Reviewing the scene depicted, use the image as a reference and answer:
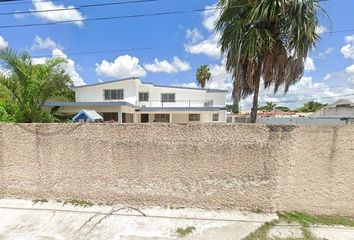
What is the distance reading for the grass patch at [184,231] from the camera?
320cm

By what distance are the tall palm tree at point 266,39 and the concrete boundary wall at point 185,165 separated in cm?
380

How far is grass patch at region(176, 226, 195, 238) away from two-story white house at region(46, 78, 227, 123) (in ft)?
64.5

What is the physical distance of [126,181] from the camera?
3.96 meters

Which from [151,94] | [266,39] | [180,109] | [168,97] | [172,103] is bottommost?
[180,109]

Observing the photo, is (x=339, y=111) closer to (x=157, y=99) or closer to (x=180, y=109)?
(x=180, y=109)

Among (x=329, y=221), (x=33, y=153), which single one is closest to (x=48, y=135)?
(x=33, y=153)

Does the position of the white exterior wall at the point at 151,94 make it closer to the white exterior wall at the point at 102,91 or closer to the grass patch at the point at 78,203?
the white exterior wall at the point at 102,91

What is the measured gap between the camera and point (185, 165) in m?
3.82

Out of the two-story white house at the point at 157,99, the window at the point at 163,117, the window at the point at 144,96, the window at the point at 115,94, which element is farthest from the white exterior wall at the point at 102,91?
the window at the point at 163,117

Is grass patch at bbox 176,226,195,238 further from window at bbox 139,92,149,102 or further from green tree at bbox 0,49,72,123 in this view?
window at bbox 139,92,149,102

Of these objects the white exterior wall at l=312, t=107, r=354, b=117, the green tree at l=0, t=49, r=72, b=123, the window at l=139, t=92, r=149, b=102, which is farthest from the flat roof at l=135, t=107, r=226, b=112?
the green tree at l=0, t=49, r=72, b=123

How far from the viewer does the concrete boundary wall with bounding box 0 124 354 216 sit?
3.58 m

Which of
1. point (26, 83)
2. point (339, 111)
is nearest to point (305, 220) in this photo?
point (26, 83)

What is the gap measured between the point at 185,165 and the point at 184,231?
993 mm
